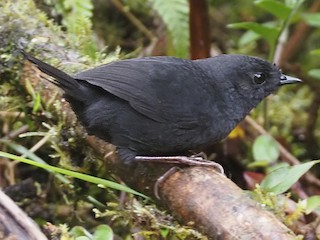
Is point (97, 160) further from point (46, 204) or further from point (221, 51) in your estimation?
point (221, 51)

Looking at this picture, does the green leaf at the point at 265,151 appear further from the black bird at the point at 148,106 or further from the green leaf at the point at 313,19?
the green leaf at the point at 313,19

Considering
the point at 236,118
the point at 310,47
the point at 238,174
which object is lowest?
the point at 238,174

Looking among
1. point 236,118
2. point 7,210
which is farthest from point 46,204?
point 236,118

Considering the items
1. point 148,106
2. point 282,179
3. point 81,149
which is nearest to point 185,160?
point 148,106

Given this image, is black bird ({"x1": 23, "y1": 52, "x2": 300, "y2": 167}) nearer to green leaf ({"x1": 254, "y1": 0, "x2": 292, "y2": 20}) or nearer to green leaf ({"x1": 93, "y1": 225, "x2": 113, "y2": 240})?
green leaf ({"x1": 93, "y1": 225, "x2": 113, "y2": 240})

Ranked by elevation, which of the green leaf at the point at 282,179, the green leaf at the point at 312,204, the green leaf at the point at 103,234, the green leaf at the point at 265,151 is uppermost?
the green leaf at the point at 282,179

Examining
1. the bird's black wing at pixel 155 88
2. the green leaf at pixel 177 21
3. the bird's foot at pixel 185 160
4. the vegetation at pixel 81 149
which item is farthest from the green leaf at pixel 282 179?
the green leaf at pixel 177 21

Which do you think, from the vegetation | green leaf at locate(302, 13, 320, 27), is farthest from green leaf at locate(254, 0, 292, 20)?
green leaf at locate(302, 13, 320, 27)
